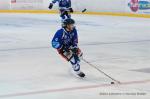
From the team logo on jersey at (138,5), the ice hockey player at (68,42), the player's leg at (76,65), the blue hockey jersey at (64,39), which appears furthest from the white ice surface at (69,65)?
the team logo on jersey at (138,5)

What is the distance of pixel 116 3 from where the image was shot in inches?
822

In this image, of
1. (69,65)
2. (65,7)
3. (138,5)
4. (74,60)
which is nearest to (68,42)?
(74,60)

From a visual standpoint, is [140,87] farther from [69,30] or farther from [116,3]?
[116,3]

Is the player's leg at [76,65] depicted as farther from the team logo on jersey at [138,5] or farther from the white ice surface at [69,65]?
the team logo on jersey at [138,5]

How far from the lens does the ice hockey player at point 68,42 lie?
7.21m

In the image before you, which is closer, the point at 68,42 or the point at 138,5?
the point at 68,42

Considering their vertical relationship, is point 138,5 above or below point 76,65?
below

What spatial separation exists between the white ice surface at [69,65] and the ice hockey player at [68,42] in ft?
0.98

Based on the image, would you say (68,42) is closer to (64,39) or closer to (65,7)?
(64,39)

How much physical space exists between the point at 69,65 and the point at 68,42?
1.39 meters

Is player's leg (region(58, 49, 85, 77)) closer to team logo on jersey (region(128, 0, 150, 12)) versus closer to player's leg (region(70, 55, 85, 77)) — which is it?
player's leg (region(70, 55, 85, 77))

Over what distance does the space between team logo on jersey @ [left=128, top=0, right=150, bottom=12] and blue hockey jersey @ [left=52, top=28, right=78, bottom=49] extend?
13.1 m

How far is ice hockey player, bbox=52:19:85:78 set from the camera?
23.6 ft

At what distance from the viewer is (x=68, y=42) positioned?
288 inches
